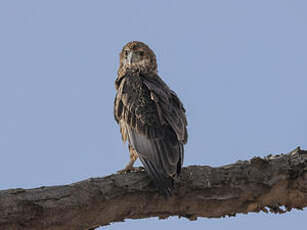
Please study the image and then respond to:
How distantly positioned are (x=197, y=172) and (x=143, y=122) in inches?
46.2

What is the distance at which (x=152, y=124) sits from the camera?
7020mm

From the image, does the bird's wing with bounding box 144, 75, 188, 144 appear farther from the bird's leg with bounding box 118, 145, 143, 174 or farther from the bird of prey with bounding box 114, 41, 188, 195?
the bird's leg with bounding box 118, 145, 143, 174

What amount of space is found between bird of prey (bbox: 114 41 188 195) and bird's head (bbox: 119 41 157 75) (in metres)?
0.43

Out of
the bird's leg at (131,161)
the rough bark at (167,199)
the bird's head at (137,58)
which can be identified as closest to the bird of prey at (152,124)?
A: the bird's leg at (131,161)

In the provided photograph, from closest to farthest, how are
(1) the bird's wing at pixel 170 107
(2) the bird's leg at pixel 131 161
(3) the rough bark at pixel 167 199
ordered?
(3) the rough bark at pixel 167 199
(1) the bird's wing at pixel 170 107
(2) the bird's leg at pixel 131 161

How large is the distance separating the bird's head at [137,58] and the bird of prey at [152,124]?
1.42 ft

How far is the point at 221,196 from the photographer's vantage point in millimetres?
6148

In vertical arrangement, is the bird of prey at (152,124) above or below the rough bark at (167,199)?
above

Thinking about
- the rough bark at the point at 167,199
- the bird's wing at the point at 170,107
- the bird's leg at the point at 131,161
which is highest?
the bird's wing at the point at 170,107

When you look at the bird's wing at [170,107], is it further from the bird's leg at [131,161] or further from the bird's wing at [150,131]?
the bird's leg at [131,161]

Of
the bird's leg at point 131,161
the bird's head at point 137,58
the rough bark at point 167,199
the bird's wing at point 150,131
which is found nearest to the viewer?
the rough bark at point 167,199

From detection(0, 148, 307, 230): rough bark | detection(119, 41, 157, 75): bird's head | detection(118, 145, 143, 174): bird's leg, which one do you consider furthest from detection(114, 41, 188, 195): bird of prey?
detection(119, 41, 157, 75): bird's head

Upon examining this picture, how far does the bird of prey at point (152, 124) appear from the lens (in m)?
6.39

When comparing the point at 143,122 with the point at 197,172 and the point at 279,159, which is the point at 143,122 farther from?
the point at 279,159
